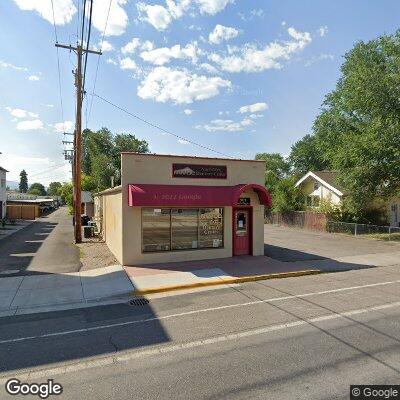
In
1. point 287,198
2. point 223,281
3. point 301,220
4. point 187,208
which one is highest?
point 287,198

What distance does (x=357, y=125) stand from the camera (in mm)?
27984

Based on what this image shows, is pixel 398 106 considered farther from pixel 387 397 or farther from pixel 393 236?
pixel 387 397

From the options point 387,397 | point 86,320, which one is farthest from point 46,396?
point 387,397

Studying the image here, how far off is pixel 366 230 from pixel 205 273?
57.3 feet

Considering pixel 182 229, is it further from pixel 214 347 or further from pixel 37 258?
pixel 214 347

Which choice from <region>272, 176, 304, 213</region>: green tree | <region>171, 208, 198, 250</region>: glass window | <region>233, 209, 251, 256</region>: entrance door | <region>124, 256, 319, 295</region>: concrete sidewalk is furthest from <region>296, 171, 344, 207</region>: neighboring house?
<region>171, 208, 198, 250</region>: glass window

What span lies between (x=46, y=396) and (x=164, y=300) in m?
4.71

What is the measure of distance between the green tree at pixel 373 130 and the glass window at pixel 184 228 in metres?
14.8

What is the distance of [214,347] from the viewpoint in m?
6.27

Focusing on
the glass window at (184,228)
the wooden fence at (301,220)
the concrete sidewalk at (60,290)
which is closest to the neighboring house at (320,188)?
the wooden fence at (301,220)

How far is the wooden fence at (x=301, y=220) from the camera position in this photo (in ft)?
92.7

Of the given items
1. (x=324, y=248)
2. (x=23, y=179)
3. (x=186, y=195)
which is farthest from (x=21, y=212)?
(x=23, y=179)

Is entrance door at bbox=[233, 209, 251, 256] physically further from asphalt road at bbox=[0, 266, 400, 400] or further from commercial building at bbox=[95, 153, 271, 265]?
asphalt road at bbox=[0, 266, 400, 400]

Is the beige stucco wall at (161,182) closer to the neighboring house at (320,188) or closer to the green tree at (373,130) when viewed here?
the green tree at (373,130)
